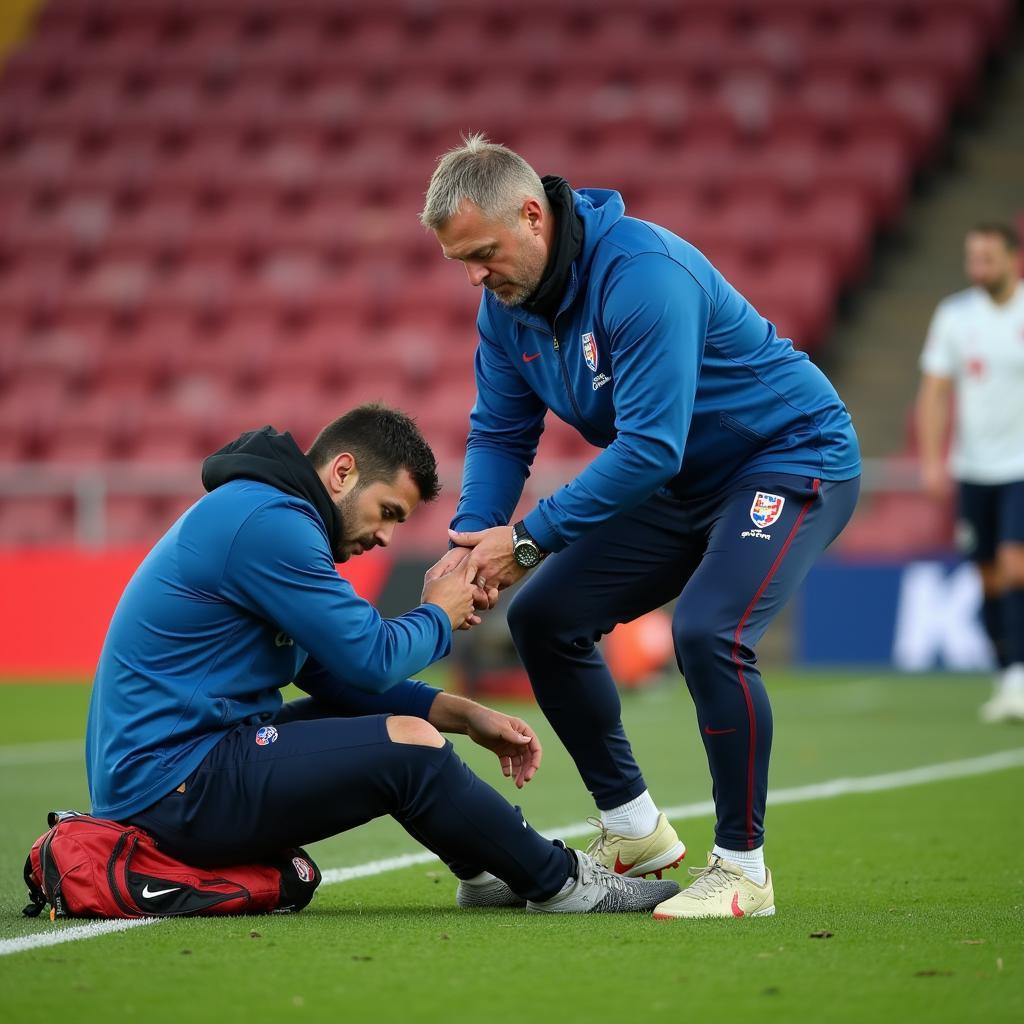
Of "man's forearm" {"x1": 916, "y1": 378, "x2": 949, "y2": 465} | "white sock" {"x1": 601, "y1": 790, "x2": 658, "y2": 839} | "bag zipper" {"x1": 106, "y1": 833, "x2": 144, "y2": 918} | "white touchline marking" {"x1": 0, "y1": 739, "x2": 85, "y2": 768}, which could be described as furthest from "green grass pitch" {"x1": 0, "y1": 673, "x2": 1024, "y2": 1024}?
"man's forearm" {"x1": 916, "y1": 378, "x2": 949, "y2": 465}

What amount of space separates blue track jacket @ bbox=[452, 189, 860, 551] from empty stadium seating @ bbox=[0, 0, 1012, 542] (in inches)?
373

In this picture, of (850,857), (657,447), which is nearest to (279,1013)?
(657,447)

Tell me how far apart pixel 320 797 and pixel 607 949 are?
75cm

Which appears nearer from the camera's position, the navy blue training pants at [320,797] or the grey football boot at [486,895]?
the navy blue training pants at [320,797]

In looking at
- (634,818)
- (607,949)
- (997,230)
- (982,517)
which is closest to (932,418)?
(982,517)

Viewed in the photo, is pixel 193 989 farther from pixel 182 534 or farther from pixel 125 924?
pixel 182 534

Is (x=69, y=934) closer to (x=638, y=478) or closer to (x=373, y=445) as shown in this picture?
(x=373, y=445)

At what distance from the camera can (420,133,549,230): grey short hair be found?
4.09 metres

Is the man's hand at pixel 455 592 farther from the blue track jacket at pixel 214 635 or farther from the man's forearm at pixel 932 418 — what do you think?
the man's forearm at pixel 932 418

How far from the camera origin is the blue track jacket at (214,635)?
12.5 feet

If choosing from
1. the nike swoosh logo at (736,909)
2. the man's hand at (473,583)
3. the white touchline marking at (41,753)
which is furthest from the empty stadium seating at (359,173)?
the nike swoosh logo at (736,909)

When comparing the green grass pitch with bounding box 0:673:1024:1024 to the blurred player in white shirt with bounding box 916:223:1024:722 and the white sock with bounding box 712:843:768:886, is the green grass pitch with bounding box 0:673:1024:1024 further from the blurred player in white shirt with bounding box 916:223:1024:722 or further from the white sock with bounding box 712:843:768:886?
the blurred player in white shirt with bounding box 916:223:1024:722

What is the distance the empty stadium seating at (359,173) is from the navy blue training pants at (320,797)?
33.2ft

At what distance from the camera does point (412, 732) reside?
12.8ft
